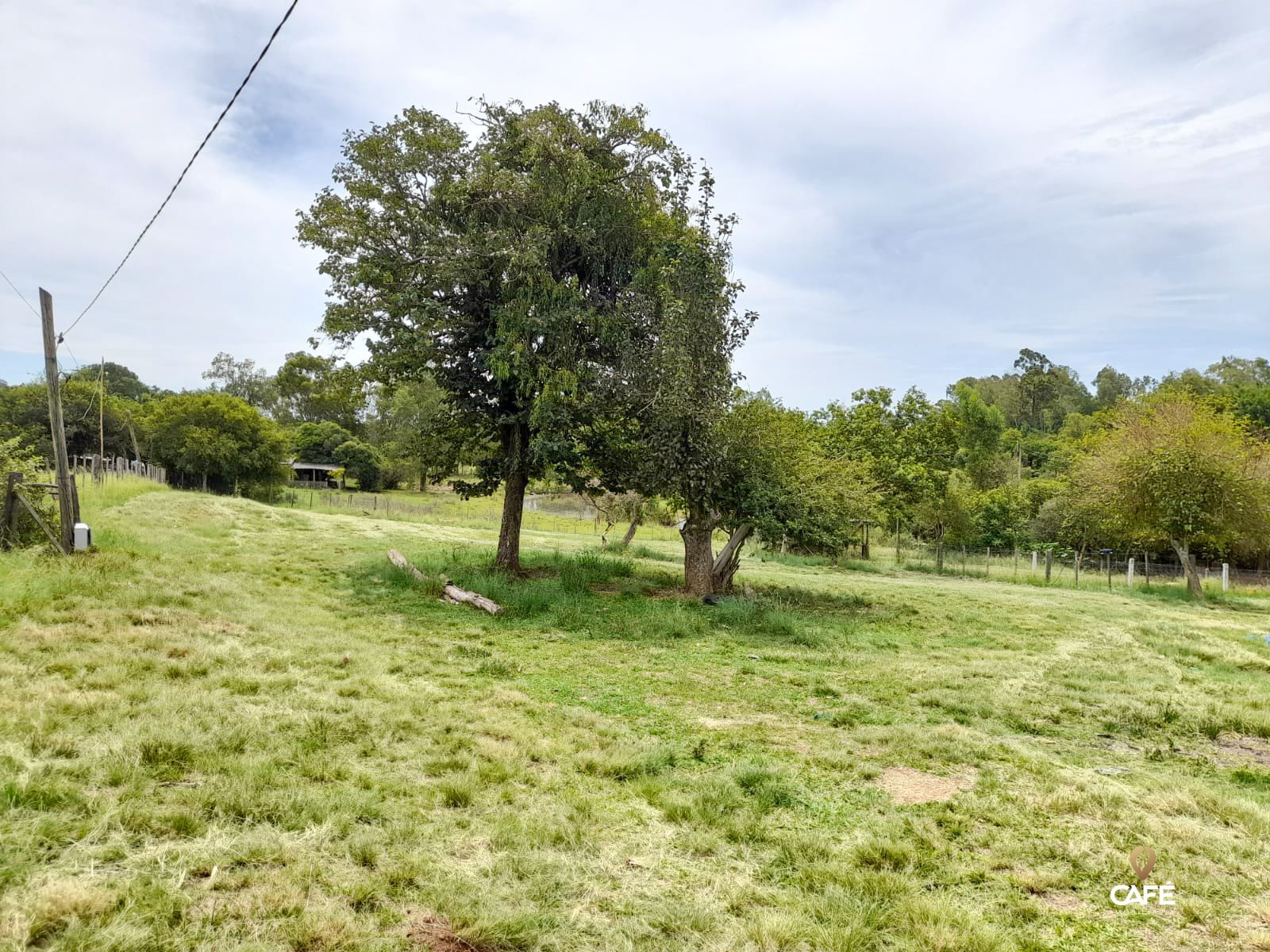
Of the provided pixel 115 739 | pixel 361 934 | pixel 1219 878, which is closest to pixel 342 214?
pixel 115 739

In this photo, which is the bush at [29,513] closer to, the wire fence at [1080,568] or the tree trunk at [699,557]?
the tree trunk at [699,557]

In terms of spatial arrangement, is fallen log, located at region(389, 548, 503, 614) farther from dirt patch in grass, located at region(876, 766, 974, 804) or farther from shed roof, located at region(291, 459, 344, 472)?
shed roof, located at region(291, 459, 344, 472)

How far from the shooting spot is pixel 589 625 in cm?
1156

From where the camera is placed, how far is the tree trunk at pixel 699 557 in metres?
15.1

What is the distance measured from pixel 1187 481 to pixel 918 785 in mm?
22138

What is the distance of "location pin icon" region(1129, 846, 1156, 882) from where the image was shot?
3.69 metres

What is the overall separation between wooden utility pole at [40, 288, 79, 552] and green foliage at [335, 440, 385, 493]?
5281 centimetres

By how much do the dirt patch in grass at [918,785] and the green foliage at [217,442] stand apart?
44875 mm

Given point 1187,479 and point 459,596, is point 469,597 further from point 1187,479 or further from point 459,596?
point 1187,479

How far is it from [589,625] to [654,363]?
5.47m

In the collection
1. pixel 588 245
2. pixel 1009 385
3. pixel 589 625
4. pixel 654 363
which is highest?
pixel 1009 385

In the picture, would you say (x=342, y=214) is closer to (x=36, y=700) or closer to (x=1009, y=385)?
(x=36, y=700)

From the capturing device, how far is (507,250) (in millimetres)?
13484

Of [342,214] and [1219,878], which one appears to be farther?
[342,214]
